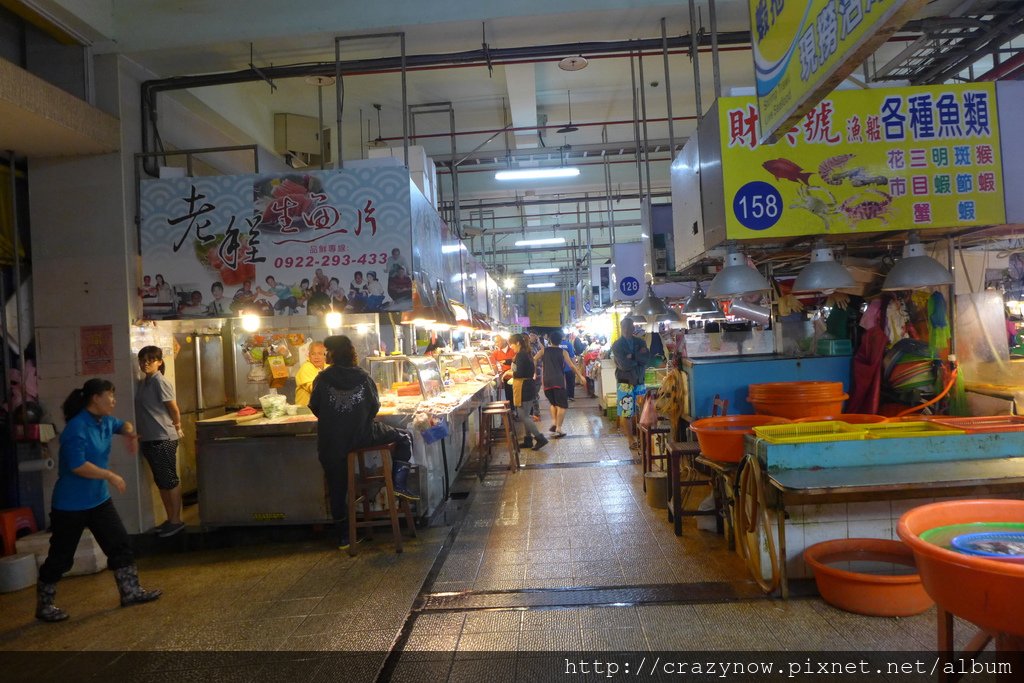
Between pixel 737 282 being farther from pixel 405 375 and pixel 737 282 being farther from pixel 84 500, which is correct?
pixel 84 500

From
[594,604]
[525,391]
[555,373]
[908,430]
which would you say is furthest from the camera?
[555,373]

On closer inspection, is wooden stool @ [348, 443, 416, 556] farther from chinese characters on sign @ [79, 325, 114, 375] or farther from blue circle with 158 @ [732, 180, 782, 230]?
blue circle with 158 @ [732, 180, 782, 230]

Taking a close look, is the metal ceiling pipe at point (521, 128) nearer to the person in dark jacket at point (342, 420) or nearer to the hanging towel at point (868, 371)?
the hanging towel at point (868, 371)

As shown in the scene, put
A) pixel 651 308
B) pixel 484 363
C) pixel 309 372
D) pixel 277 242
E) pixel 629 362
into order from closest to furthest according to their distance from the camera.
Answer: pixel 277 242 < pixel 309 372 < pixel 651 308 < pixel 629 362 < pixel 484 363

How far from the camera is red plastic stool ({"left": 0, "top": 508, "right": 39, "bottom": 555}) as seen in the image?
5586 mm

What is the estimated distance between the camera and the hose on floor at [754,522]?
4.21 metres

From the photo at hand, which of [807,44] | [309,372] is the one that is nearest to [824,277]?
[807,44]

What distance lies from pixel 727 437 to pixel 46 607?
5.06m

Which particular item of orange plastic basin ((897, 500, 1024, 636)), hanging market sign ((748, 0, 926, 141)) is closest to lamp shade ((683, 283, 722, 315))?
hanging market sign ((748, 0, 926, 141))

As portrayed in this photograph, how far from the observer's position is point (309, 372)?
7.29m

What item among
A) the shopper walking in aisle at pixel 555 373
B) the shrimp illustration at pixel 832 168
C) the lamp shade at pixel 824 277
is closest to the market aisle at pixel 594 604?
the lamp shade at pixel 824 277

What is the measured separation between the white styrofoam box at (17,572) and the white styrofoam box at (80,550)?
107 millimetres

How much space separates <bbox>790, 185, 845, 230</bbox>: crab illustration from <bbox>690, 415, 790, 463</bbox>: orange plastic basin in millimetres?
1633

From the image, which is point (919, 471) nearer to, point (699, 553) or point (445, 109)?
point (699, 553)
